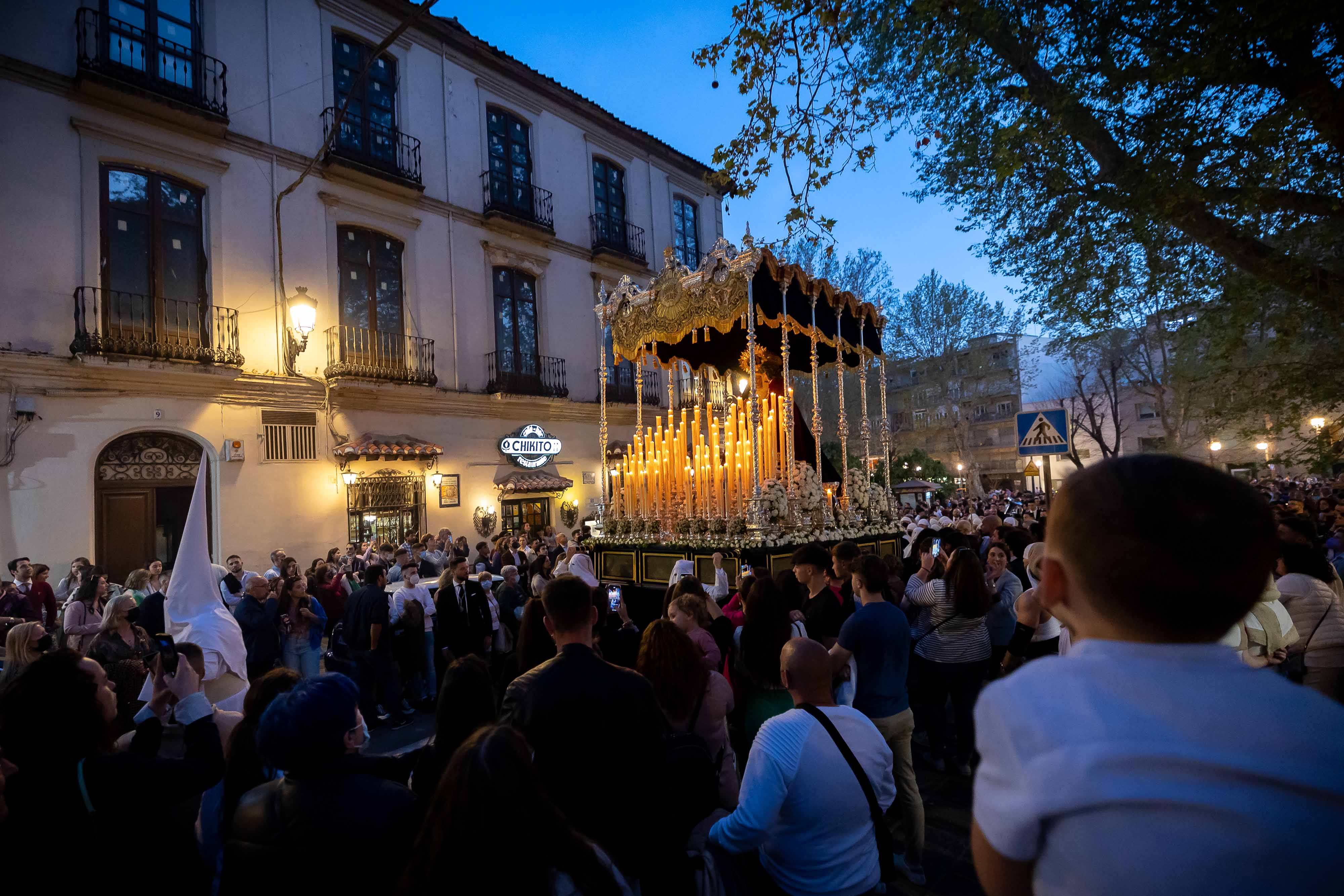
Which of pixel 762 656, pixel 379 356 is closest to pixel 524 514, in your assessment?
pixel 379 356

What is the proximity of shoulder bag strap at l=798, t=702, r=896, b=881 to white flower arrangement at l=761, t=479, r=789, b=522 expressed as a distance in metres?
5.89

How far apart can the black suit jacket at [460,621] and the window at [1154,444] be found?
63.1ft

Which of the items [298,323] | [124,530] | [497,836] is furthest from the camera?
[298,323]

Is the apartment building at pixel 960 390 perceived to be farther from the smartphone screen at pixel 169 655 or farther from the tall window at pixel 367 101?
the smartphone screen at pixel 169 655

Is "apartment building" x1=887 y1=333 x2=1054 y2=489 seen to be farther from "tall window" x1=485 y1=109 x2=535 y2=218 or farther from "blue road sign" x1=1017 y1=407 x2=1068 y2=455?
"blue road sign" x1=1017 y1=407 x2=1068 y2=455

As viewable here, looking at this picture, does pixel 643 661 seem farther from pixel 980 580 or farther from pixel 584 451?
pixel 584 451

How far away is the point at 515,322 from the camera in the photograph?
17391 millimetres

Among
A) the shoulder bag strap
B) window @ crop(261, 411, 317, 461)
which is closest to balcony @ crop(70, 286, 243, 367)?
window @ crop(261, 411, 317, 461)

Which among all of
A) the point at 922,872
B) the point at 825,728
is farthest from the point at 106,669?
the point at 922,872

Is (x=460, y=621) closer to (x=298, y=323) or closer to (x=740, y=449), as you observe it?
(x=740, y=449)

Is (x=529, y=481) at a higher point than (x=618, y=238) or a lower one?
lower

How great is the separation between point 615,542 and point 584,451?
9.28 metres

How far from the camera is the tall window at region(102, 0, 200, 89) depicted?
11.2 metres

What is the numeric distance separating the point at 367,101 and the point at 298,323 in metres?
6.26
